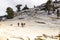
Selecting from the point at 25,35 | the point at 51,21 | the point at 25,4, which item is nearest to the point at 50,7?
the point at 51,21

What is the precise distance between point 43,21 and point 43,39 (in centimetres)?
1510

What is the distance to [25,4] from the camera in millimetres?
61750

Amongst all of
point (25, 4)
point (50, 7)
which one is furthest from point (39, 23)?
point (25, 4)

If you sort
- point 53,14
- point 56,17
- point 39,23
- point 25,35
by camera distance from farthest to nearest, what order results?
point 53,14, point 56,17, point 39,23, point 25,35

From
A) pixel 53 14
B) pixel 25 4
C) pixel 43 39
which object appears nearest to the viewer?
pixel 43 39

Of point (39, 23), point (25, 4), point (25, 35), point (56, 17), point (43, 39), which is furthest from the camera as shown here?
point (25, 4)

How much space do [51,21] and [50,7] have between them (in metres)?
8.19

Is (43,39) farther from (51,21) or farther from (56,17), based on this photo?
(56,17)

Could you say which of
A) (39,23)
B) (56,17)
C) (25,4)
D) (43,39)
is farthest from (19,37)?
(25,4)

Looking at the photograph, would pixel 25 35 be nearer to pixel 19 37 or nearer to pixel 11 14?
pixel 19 37

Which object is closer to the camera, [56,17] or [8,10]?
[56,17]

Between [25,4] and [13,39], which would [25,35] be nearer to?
[13,39]

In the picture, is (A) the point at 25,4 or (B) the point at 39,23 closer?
(B) the point at 39,23

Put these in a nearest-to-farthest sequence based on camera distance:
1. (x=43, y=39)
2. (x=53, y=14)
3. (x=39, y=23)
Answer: (x=43, y=39)
(x=39, y=23)
(x=53, y=14)
